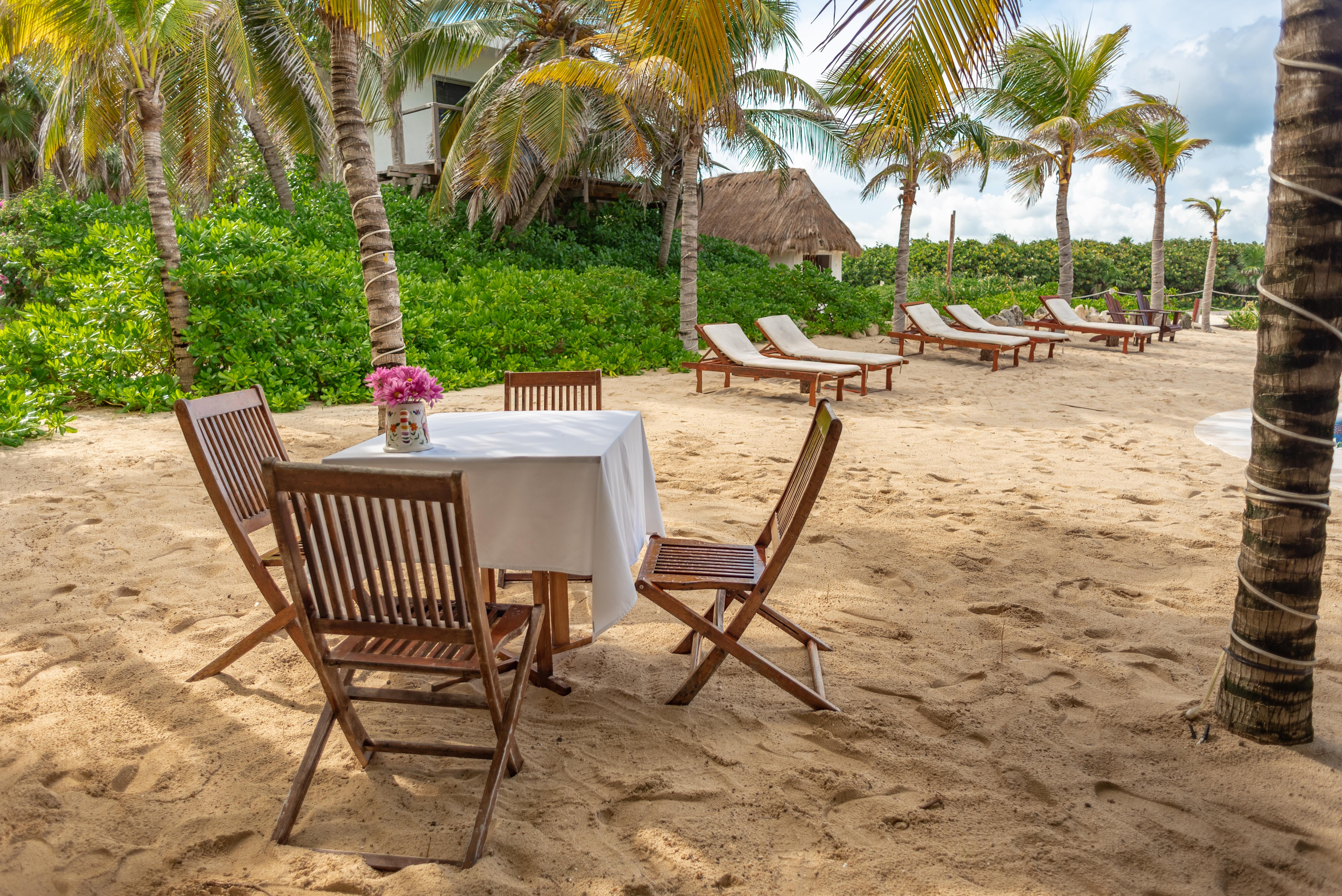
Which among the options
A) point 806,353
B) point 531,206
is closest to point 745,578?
point 806,353

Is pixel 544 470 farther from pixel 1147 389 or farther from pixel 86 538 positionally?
pixel 1147 389

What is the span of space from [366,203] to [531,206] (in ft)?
34.5

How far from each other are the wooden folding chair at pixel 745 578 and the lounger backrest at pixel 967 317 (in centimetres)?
1085

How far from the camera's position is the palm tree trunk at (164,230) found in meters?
7.85

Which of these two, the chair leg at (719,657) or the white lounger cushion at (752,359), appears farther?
the white lounger cushion at (752,359)

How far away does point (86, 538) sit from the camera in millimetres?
4090

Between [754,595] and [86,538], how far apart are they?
347cm

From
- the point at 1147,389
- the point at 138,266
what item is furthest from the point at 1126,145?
the point at 138,266

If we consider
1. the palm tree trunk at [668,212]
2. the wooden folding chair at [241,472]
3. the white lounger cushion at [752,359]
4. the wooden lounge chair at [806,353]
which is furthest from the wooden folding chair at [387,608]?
the palm tree trunk at [668,212]

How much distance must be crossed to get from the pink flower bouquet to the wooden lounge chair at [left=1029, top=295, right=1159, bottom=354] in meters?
13.1

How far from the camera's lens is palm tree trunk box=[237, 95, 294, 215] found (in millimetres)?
13828

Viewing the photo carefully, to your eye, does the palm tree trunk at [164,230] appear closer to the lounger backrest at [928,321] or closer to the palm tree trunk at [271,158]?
the palm tree trunk at [271,158]

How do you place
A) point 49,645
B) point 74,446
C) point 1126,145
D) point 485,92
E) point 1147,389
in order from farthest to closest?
point 1126,145, point 485,92, point 1147,389, point 74,446, point 49,645

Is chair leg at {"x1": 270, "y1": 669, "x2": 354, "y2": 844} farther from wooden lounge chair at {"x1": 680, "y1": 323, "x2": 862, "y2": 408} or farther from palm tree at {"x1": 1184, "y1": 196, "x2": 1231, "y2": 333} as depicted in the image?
palm tree at {"x1": 1184, "y1": 196, "x2": 1231, "y2": 333}
